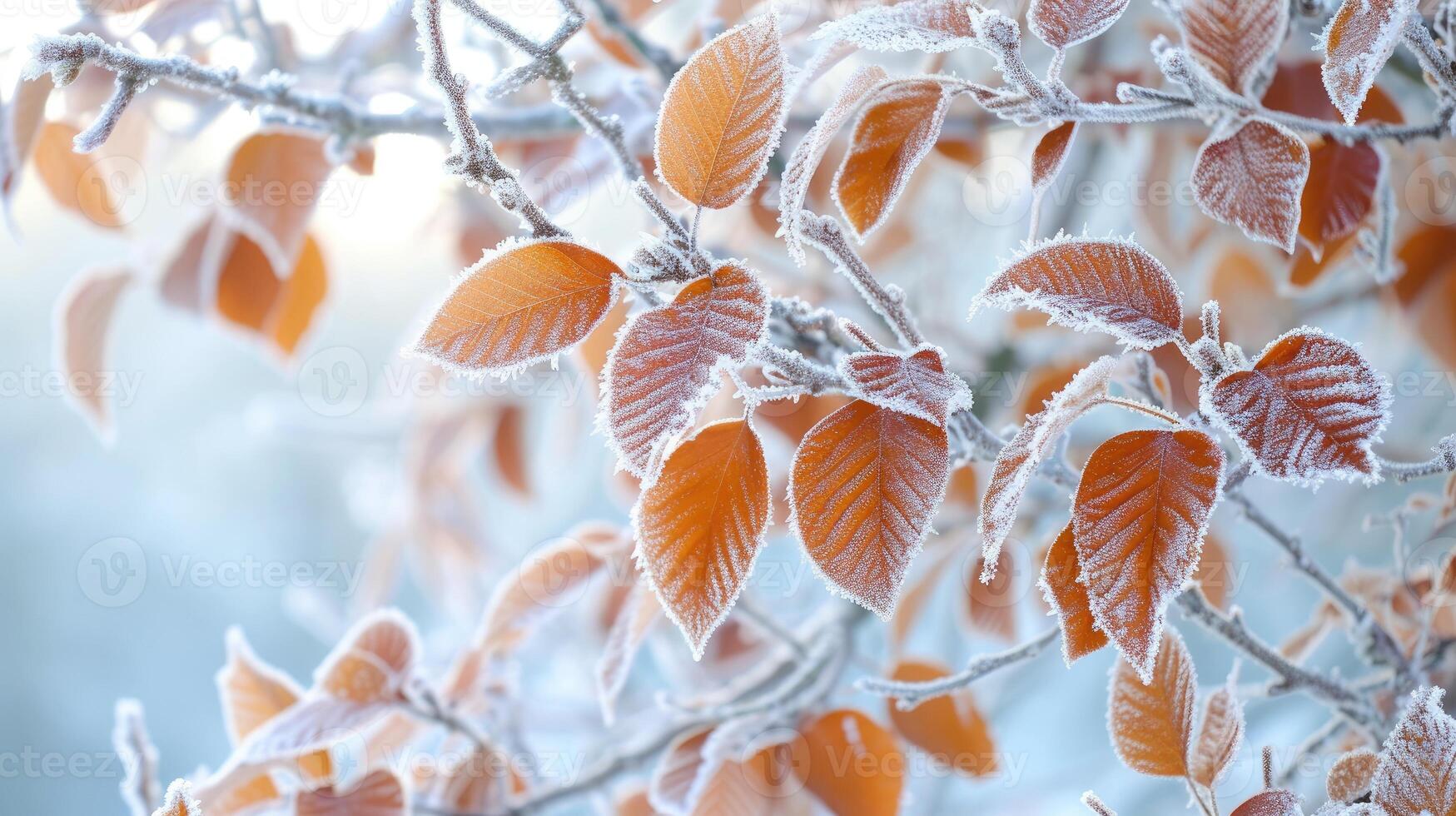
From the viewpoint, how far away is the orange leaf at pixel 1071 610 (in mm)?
280

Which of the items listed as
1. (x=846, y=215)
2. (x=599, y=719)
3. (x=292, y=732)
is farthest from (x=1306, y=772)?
(x=599, y=719)

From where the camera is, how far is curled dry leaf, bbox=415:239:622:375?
0.89ft

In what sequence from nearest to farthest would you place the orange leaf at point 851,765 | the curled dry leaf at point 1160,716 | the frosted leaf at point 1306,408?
the frosted leaf at point 1306,408 → the curled dry leaf at point 1160,716 → the orange leaf at point 851,765

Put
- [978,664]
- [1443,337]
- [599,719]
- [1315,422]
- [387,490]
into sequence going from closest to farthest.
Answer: [1315,422]
[978,664]
[1443,337]
[599,719]
[387,490]

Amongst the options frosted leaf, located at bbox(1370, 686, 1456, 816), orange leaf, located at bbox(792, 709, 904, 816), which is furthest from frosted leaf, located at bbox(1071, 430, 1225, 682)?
orange leaf, located at bbox(792, 709, 904, 816)

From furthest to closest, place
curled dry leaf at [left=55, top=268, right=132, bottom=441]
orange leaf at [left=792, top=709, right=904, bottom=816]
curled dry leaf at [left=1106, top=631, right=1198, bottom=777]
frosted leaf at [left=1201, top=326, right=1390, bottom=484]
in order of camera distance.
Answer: curled dry leaf at [left=55, top=268, right=132, bottom=441] → orange leaf at [left=792, top=709, right=904, bottom=816] → curled dry leaf at [left=1106, top=631, right=1198, bottom=777] → frosted leaf at [left=1201, top=326, right=1390, bottom=484]

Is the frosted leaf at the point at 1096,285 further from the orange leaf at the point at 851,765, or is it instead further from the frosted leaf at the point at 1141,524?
the orange leaf at the point at 851,765

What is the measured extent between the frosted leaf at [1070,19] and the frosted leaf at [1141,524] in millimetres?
131

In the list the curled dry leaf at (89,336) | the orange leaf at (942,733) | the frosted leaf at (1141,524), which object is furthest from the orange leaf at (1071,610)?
the curled dry leaf at (89,336)

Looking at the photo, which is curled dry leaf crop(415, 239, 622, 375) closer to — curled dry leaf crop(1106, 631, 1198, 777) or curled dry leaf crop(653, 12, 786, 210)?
curled dry leaf crop(653, 12, 786, 210)

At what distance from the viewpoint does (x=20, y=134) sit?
453 mm

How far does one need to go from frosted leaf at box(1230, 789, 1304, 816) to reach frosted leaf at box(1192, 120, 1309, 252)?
180mm

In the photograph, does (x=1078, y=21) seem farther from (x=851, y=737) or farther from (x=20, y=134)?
(x=20, y=134)

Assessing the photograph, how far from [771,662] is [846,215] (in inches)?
14.9
